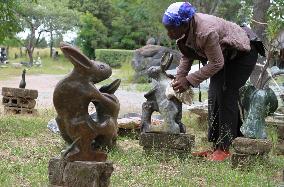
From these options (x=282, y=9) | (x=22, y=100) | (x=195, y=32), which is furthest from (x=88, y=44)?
(x=195, y=32)

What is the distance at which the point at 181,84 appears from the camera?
504 cm

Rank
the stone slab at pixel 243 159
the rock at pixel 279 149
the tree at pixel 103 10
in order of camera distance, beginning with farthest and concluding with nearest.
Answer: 1. the tree at pixel 103 10
2. the rock at pixel 279 149
3. the stone slab at pixel 243 159

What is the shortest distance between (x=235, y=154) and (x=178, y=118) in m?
0.78

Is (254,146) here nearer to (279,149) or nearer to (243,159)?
(243,159)

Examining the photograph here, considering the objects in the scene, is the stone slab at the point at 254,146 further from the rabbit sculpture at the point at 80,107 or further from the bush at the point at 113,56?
the bush at the point at 113,56

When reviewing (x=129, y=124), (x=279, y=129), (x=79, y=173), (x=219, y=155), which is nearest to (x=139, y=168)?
(x=219, y=155)

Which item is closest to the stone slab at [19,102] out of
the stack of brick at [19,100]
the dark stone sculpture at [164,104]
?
the stack of brick at [19,100]

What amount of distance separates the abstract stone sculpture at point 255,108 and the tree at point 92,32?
94.7 ft

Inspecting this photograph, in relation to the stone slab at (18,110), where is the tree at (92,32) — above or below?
below

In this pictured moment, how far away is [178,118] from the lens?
5.62m

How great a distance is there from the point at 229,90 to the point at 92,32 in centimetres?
2911

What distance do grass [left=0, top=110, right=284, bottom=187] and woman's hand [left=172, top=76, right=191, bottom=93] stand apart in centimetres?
72

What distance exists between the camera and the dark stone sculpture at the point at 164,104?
18.3 feet

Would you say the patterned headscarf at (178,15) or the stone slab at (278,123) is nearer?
the patterned headscarf at (178,15)
